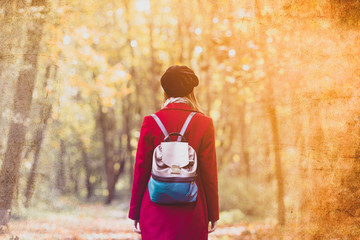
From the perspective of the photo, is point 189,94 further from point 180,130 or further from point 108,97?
point 108,97

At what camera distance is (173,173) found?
2.86m

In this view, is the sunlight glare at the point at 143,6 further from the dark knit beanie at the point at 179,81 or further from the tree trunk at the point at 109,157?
the dark knit beanie at the point at 179,81

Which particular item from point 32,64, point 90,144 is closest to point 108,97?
point 90,144

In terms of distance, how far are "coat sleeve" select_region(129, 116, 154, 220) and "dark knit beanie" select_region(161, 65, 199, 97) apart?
0.34 metres

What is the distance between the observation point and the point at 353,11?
5137 mm

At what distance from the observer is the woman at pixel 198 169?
3021 mm

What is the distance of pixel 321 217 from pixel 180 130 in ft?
10.1

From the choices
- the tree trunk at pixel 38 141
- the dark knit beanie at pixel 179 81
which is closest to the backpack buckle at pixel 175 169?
the dark knit beanie at pixel 179 81

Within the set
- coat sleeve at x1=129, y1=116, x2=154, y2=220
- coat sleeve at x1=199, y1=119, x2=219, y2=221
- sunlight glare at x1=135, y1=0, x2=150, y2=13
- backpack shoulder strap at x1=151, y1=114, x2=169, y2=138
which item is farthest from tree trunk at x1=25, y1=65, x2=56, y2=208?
sunlight glare at x1=135, y1=0, x2=150, y2=13

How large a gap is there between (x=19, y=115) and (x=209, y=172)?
12.1 ft

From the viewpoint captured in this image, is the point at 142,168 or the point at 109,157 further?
the point at 109,157

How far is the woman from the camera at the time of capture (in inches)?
119

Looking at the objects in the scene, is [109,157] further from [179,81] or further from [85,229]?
[179,81]

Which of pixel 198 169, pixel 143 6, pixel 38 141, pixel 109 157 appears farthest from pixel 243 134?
pixel 198 169
